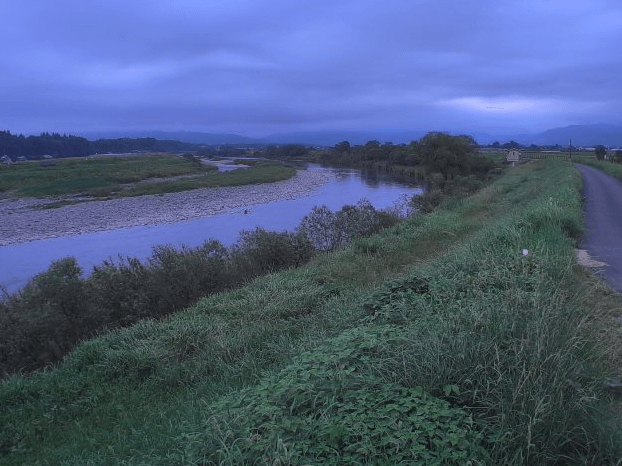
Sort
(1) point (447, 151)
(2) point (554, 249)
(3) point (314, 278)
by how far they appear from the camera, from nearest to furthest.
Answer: (2) point (554, 249) < (3) point (314, 278) < (1) point (447, 151)

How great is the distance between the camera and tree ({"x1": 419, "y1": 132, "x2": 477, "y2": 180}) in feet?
148

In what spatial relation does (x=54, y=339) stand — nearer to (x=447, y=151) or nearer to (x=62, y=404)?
(x=62, y=404)

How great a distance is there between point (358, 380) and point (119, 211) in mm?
28699

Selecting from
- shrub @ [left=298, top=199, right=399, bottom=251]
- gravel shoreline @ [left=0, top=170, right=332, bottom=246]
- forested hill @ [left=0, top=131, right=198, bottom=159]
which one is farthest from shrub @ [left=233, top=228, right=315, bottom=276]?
forested hill @ [left=0, top=131, right=198, bottom=159]

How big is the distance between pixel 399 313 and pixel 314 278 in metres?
4.15

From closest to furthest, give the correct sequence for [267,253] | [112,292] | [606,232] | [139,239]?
1. [112,292]
2. [606,232]
3. [267,253]
4. [139,239]

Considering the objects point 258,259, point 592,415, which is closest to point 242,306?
point 258,259

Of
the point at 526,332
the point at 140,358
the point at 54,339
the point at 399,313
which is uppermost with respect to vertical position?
the point at 526,332

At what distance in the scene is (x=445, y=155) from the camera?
44.8 m

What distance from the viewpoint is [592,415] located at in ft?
9.49

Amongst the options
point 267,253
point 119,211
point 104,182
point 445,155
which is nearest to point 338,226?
point 267,253

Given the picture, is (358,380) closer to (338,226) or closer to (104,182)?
(338,226)

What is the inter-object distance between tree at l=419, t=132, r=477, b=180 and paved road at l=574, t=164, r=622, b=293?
24.7m

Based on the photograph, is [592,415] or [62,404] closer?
[592,415]
